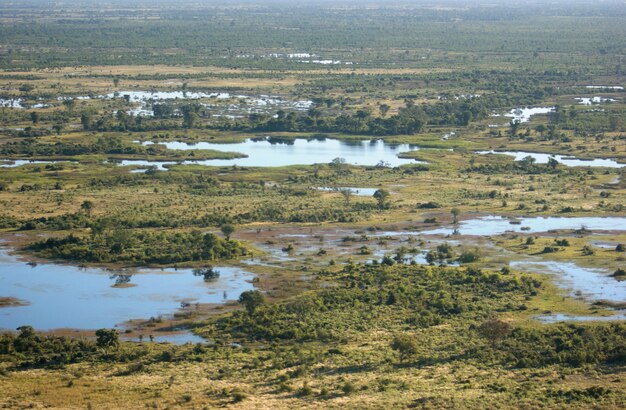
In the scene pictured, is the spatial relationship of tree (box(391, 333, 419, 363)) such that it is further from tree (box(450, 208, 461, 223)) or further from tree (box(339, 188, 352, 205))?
tree (box(339, 188, 352, 205))

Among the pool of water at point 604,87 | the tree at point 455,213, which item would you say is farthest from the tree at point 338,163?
the pool of water at point 604,87

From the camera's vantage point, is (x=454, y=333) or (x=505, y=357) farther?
(x=454, y=333)

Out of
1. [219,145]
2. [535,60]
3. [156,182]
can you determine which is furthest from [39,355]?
[535,60]

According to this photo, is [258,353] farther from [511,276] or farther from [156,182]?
[156,182]

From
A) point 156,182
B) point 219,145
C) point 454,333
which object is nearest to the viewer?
point 454,333

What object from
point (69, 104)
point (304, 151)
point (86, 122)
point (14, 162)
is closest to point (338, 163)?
point (304, 151)

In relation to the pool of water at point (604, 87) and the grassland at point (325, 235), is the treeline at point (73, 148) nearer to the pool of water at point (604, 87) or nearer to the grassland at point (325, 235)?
the grassland at point (325, 235)
